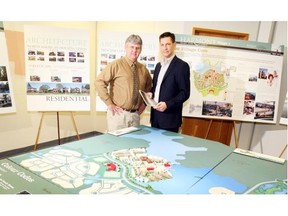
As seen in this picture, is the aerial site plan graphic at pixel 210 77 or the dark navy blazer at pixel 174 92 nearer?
the dark navy blazer at pixel 174 92

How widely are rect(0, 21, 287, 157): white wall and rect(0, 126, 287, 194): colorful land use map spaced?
2052 millimetres

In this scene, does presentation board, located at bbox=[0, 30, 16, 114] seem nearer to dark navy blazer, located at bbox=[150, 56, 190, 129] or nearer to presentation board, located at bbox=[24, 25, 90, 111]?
presentation board, located at bbox=[24, 25, 90, 111]

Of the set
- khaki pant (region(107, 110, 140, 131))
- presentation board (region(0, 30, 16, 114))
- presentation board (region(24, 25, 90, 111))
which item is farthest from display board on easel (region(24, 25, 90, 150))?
khaki pant (region(107, 110, 140, 131))

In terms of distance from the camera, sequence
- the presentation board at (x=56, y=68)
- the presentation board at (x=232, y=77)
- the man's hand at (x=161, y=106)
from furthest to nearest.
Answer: the presentation board at (x=232, y=77) < the presentation board at (x=56, y=68) < the man's hand at (x=161, y=106)

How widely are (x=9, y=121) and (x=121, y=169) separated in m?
2.52

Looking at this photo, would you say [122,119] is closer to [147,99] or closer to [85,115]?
[147,99]

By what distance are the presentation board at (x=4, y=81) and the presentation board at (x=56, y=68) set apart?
0.75 feet

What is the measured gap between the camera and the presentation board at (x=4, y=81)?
2.69 m

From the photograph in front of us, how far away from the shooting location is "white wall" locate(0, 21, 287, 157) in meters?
3.29

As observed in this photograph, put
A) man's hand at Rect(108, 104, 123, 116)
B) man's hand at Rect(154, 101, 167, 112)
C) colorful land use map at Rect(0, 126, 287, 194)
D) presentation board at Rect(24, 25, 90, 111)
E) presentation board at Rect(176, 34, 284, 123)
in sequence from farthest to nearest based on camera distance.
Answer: presentation board at Rect(176, 34, 284, 123) → presentation board at Rect(24, 25, 90, 111) → man's hand at Rect(108, 104, 123, 116) → man's hand at Rect(154, 101, 167, 112) → colorful land use map at Rect(0, 126, 287, 194)

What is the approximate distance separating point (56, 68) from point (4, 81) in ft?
1.99

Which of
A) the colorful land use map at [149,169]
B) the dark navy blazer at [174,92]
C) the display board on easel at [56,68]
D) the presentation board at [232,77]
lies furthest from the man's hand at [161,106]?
the display board on easel at [56,68]

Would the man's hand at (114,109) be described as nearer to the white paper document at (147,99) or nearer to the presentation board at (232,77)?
the white paper document at (147,99)
